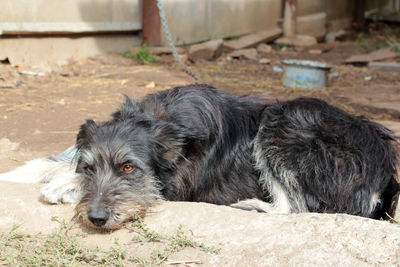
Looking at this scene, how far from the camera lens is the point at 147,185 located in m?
3.90

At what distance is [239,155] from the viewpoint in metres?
4.45

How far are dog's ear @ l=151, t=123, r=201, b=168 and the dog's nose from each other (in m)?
0.67

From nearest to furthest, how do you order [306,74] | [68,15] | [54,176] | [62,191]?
[62,191], [54,176], [306,74], [68,15]

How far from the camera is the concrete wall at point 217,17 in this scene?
1215 cm

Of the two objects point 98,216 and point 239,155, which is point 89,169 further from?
point 239,155

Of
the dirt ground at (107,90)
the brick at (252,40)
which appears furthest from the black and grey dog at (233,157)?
the brick at (252,40)

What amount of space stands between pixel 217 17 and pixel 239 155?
31.5ft

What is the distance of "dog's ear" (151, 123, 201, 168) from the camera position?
396 cm

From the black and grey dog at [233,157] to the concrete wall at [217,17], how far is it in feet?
25.5

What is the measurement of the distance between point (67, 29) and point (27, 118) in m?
3.38

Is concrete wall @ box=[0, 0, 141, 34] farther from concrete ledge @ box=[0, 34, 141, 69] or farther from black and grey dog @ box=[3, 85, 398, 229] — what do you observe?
black and grey dog @ box=[3, 85, 398, 229]

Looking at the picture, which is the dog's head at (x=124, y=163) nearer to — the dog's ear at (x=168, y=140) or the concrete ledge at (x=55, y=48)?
the dog's ear at (x=168, y=140)

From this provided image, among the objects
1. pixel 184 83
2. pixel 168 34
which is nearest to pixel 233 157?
pixel 168 34

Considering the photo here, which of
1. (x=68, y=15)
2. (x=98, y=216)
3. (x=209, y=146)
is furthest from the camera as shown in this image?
(x=68, y=15)
